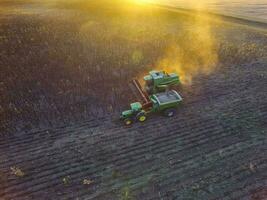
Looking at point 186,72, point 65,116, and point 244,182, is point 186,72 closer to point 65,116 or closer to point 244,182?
point 65,116

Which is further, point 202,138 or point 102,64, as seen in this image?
point 102,64

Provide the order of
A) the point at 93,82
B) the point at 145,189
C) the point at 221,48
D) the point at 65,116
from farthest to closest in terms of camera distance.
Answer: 1. the point at 221,48
2. the point at 93,82
3. the point at 65,116
4. the point at 145,189

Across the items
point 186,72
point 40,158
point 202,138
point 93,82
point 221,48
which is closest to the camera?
point 40,158

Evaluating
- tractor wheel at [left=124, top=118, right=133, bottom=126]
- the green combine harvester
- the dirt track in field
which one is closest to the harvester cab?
the green combine harvester

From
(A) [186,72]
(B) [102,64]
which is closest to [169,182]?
(A) [186,72]

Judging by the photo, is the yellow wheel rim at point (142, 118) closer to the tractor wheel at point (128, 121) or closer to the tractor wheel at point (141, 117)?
the tractor wheel at point (141, 117)

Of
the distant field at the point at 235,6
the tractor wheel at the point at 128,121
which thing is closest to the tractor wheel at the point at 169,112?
the tractor wheel at the point at 128,121

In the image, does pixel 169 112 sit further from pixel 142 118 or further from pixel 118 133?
pixel 118 133
